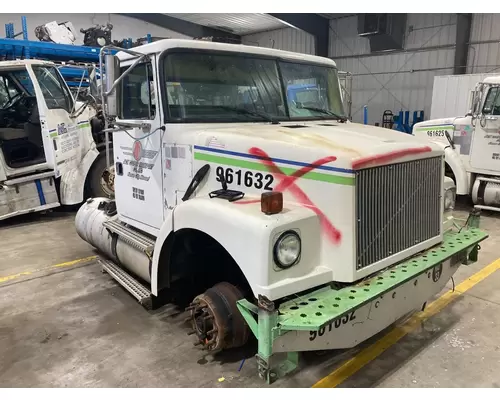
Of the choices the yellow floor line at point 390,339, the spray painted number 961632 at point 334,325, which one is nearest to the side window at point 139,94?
the spray painted number 961632 at point 334,325

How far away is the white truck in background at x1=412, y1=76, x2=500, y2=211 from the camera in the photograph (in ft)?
24.5

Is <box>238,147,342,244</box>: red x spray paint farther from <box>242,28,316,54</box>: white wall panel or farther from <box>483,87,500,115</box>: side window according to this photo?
<box>242,28,316,54</box>: white wall panel

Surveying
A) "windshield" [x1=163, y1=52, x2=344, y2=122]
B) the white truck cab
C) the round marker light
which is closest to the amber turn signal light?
the white truck cab

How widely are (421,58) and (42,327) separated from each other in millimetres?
15040

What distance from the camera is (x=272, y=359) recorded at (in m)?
2.50

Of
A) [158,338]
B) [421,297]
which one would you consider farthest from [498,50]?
[158,338]

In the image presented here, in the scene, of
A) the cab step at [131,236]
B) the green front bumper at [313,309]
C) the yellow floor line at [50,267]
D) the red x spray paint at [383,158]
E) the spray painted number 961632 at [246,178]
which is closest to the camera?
the green front bumper at [313,309]

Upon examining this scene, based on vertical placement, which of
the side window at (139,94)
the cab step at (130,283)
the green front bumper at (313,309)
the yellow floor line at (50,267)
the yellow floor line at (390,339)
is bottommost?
the yellow floor line at (50,267)

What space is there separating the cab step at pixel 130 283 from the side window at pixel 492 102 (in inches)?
257

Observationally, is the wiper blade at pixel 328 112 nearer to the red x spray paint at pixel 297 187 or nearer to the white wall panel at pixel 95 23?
the red x spray paint at pixel 297 187

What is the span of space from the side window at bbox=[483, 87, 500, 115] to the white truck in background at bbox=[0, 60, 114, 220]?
6399 mm

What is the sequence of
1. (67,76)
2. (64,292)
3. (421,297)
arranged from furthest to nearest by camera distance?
(67,76), (64,292), (421,297)

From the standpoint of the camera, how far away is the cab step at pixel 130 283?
11.7 feet
